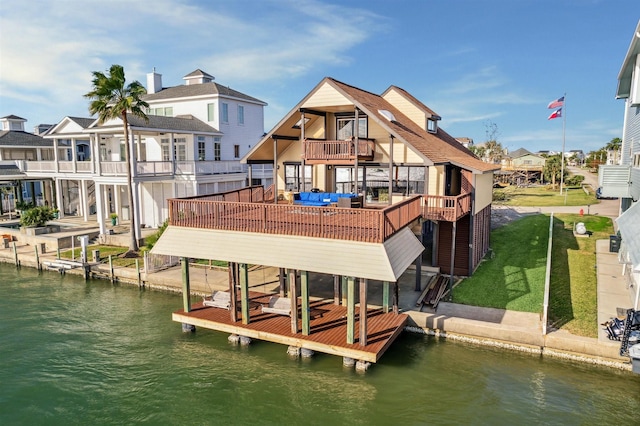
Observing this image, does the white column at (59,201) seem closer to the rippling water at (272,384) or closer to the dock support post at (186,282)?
the rippling water at (272,384)

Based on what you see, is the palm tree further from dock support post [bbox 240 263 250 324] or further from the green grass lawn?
the green grass lawn

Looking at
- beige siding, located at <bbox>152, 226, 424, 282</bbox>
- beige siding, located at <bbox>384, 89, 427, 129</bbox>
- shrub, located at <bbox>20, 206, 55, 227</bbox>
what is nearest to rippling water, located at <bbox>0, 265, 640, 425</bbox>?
beige siding, located at <bbox>152, 226, 424, 282</bbox>

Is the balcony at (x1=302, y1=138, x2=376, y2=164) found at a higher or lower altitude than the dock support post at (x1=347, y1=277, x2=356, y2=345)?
higher

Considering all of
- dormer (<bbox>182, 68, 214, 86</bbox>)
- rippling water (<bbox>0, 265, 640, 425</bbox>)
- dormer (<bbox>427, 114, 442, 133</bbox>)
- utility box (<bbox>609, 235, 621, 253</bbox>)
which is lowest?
rippling water (<bbox>0, 265, 640, 425</bbox>)

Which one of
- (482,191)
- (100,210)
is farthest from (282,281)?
(100,210)

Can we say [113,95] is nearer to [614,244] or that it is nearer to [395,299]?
[395,299]
